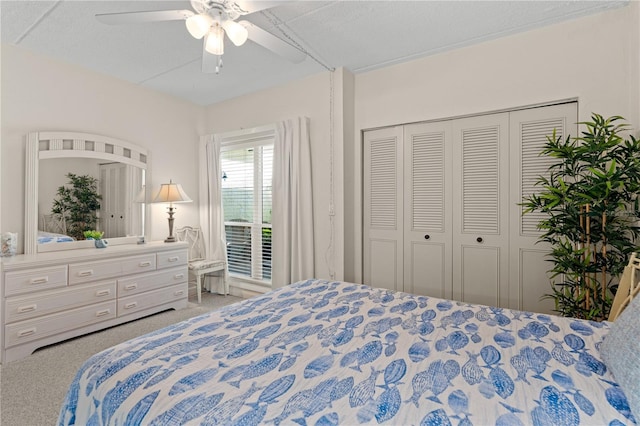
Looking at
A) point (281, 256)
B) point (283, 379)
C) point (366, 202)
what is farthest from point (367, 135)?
point (283, 379)

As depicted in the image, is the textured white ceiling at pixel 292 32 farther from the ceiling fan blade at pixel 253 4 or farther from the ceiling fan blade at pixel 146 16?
the ceiling fan blade at pixel 146 16

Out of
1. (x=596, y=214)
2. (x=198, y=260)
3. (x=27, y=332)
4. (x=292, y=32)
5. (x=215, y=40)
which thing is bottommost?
(x=27, y=332)

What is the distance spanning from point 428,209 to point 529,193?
2.81 ft

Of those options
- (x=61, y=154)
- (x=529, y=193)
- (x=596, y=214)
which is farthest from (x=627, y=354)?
(x=61, y=154)

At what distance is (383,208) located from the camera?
354 centimetres

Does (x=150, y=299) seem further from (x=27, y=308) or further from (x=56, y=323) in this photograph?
(x=27, y=308)

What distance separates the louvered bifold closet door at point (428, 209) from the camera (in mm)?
3174

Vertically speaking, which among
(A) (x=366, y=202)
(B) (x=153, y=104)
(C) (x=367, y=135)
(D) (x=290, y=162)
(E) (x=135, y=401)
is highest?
(B) (x=153, y=104)

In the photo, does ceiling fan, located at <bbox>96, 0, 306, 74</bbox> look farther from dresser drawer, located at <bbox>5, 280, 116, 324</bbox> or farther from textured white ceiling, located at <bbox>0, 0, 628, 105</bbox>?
dresser drawer, located at <bbox>5, 280, 116, 324</bbox>

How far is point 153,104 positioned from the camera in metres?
4.06

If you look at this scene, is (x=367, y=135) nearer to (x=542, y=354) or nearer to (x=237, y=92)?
(x=237, y=92)

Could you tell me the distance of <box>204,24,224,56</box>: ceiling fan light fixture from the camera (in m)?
1.83

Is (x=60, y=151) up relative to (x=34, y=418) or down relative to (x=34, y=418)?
up

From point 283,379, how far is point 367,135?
2959 millimetres
